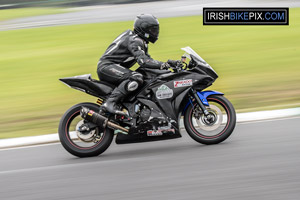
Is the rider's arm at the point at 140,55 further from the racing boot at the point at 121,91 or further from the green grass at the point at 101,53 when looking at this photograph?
the green grass at the point at 101,53

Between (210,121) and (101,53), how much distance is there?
838 cm

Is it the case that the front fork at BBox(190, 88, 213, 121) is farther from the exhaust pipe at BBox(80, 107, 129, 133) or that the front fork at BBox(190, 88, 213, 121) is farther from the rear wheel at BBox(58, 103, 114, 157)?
the rear wheel at BBox(58, 103, 114, 157)

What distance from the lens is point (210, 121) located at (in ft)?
23.0

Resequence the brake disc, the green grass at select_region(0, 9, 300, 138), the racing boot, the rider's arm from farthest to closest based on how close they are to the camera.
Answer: the green grass at select_region(0, 9, 300, 138) → the brake disc → the racing boot → the rider's arm

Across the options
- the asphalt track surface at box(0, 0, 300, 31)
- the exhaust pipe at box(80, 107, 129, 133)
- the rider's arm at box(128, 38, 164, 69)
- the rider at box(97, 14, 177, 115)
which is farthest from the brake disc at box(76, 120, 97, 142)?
the asphalt track surface at box(0, 0, 300, 31)

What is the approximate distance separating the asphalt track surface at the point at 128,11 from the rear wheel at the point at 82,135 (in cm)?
1320

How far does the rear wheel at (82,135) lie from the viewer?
6.96 meters

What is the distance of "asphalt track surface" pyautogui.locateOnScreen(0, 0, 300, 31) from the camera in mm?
20531

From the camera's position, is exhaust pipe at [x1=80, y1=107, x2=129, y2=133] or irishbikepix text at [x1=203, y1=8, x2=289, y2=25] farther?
irishbikepix text at [x1=203, y1=8, x2=289, y2=25]

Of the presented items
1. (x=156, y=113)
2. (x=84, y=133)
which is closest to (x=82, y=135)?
(x=84, y=133)

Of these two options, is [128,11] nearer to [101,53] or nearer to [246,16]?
[246,16]

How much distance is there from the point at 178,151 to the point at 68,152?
1489mm

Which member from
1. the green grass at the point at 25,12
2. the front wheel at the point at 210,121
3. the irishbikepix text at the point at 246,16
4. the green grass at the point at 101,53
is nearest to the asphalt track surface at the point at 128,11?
the irishbikepix text at the point at 246,16

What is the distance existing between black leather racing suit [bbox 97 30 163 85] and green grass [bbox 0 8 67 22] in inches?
686
